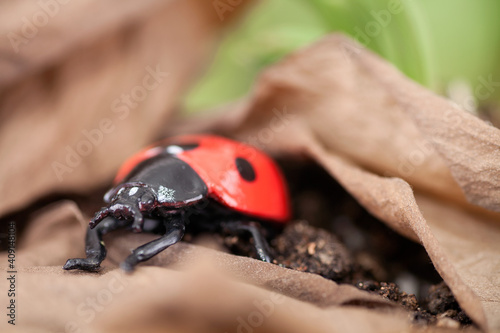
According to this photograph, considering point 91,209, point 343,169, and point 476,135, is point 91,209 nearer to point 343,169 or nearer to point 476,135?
point 343,169

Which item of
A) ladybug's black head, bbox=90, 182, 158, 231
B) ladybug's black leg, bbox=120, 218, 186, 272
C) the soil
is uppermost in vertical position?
ladybug's black head, bbox=90, 182, 158, 231

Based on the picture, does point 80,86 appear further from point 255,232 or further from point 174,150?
point 255,232

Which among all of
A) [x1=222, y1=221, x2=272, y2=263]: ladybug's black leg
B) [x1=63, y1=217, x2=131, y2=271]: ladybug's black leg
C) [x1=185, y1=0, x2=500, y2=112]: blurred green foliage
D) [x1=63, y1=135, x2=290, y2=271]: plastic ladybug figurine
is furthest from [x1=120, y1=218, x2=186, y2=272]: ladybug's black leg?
[x1=185, y1=0, x2=500, y2=112]: blurred green foliage

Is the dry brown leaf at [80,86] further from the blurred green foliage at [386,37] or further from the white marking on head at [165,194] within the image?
the white marking on head at [165,194]

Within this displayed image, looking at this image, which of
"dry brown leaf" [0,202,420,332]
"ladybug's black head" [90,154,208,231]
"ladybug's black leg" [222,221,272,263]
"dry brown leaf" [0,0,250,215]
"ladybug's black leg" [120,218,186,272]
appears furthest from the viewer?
"dry brown leaf" [0,0,250,215]

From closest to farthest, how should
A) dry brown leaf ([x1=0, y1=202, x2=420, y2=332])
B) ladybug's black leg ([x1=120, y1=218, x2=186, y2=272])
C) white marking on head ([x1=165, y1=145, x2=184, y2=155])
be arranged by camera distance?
dry brown leaf ([x1=0, y1=202, x2=420, y2=332]) → ladybug's black leg ([x1=120, y1=218, x2=186, y2=272]) → white marking on head ([x1=165, y1=145, x2=184, y2=155])

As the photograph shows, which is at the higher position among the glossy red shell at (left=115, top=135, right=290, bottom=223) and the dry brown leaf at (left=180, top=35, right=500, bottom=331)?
the dry brown leaf at (left=180, top=35, right=500, bottom=331)

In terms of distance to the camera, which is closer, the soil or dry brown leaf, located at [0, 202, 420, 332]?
dry brown leaf, located at [0, 202, 420, 332]

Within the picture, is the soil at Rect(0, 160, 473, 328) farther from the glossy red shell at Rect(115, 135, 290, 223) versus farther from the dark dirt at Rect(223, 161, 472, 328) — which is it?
the glossy red shell at Rect(115, 135, 290, 223)
